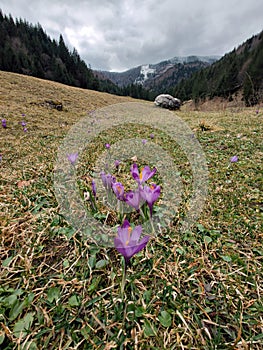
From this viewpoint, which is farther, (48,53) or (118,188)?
(48,53)

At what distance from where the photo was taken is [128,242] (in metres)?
0.73

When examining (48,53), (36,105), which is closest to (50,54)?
(48,53)

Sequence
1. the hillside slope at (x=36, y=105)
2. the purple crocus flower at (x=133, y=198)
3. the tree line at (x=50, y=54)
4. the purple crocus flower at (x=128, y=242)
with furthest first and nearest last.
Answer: the tree line at (x=50, y=54)
the hillside slope at (x=36, y=105)
the purple crocus flower at (x=133, y=198)
the purple crocus flower at (x=128, y=242)

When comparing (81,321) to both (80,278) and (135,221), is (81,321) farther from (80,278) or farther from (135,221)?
(135,221)

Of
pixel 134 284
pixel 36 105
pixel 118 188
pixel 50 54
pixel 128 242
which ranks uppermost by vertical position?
pixel 50 54

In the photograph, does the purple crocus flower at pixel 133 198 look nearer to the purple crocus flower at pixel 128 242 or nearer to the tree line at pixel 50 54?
the purple crocus flower at pixel 128 242

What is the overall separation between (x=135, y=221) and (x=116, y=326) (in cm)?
58

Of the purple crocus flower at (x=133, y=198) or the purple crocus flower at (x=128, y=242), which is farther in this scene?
the purple crocus flower at (x=133, y=198)

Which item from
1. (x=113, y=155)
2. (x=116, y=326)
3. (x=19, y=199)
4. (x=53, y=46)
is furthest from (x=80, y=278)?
(x=53, y=46)

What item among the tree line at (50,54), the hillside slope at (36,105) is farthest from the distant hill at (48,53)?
the hillside slope at (36,105)

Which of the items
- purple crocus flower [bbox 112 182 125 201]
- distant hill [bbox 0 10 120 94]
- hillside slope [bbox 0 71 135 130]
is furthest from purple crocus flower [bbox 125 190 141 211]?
distant hill [bbox 0 10 120 94]

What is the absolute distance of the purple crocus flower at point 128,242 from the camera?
680 mm

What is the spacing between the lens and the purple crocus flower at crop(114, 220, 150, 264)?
680mm

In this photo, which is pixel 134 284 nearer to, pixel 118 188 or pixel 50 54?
pixel 118 188
